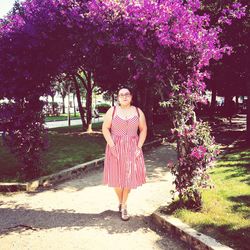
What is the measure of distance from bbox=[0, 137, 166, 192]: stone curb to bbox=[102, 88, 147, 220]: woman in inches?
29.5

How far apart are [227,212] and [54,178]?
4.84 meters

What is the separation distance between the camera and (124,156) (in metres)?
6.30

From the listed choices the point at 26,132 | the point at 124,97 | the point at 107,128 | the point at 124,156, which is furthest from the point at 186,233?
the point at 26,132

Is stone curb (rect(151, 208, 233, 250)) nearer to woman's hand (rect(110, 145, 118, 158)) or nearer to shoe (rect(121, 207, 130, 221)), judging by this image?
shoe (rect(121, 207, 130, 221))

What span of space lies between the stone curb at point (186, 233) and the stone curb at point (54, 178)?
1.46m

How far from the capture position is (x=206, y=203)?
6.71m

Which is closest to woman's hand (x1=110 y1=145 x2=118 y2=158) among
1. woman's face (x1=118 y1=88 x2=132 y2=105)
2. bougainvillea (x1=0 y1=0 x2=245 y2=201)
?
woman's face (x1=118 y1=88 x2=132 y2=105)

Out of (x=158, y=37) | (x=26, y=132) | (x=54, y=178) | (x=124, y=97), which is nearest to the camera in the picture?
(x=158, y=37)

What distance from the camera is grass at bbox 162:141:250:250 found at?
523 centimetres

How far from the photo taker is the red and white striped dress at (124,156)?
20.5ft

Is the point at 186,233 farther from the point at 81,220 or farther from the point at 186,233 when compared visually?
the point at 81,220

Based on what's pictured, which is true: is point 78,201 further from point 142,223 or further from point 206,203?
point 206,203

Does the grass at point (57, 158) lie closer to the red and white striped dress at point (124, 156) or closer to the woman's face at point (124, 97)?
the red and white striped dress at point (124, 156)

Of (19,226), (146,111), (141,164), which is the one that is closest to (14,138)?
(19,226)
